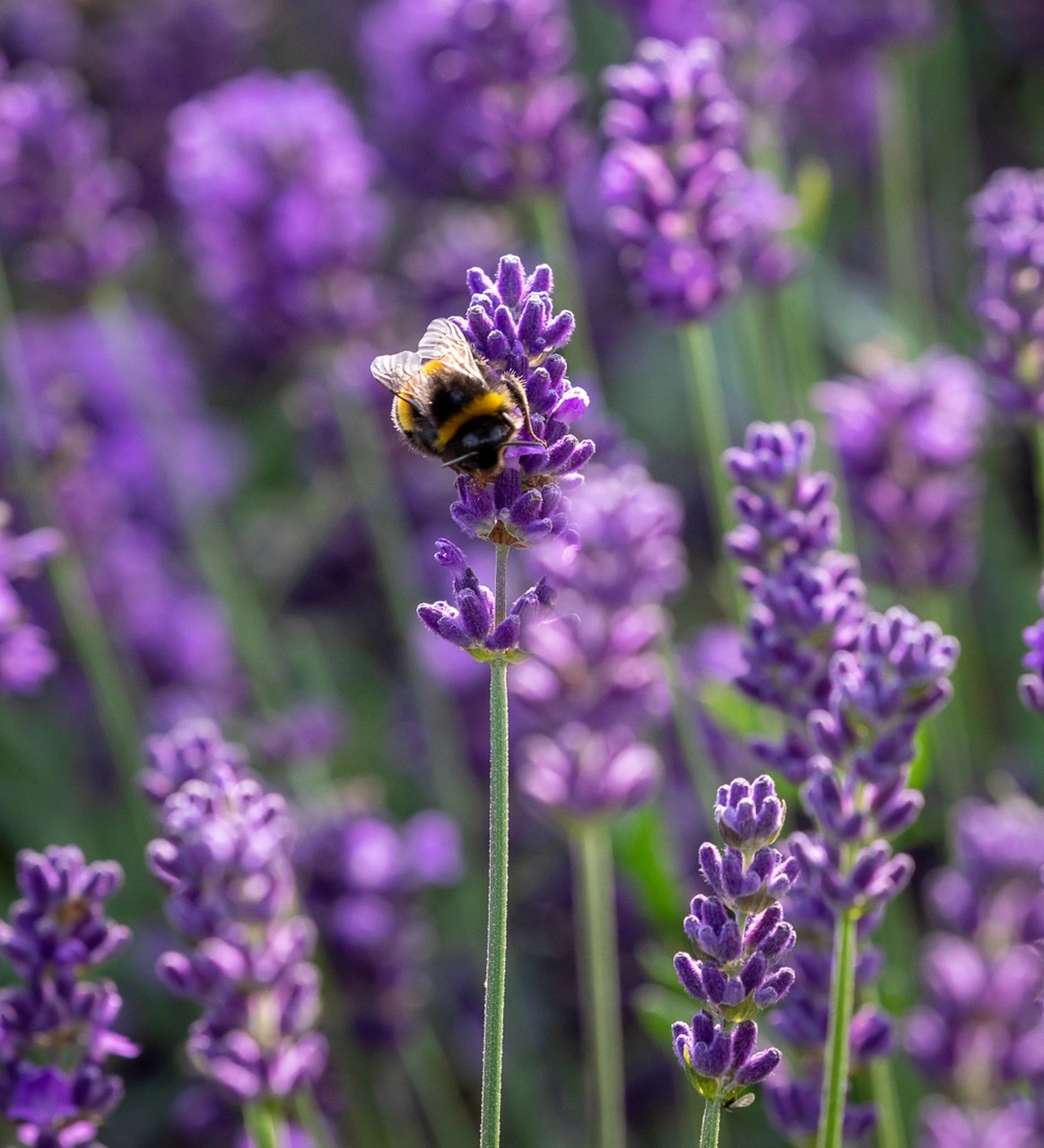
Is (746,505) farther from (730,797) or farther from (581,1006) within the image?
(581,1006)

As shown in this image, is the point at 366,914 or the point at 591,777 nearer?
the point at 591,777

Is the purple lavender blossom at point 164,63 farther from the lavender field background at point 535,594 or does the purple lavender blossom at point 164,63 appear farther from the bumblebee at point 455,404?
the bumblebee at point 455,404

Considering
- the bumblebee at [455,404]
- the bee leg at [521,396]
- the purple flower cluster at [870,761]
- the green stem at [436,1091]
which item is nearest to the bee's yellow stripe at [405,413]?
the bumblebee at [455,404]

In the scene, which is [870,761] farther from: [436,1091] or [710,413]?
[436,1091]

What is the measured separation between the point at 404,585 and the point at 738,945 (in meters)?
2.59

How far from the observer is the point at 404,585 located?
392 cm

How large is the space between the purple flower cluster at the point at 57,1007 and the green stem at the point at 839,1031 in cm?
74

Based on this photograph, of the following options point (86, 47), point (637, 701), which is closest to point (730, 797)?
point (637, 701)

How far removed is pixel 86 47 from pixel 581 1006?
13.9ft

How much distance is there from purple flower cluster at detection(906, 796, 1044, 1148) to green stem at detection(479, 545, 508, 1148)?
47.0 inches

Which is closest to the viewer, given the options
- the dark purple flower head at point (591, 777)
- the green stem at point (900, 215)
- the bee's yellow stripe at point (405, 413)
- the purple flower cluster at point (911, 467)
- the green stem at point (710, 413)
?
the bee's yellow stripe at point (405, 413)

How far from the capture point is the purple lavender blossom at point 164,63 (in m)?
5.07

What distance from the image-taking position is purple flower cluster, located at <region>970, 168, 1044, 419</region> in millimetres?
2254

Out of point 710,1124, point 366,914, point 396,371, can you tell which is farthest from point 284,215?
point 710,1124
